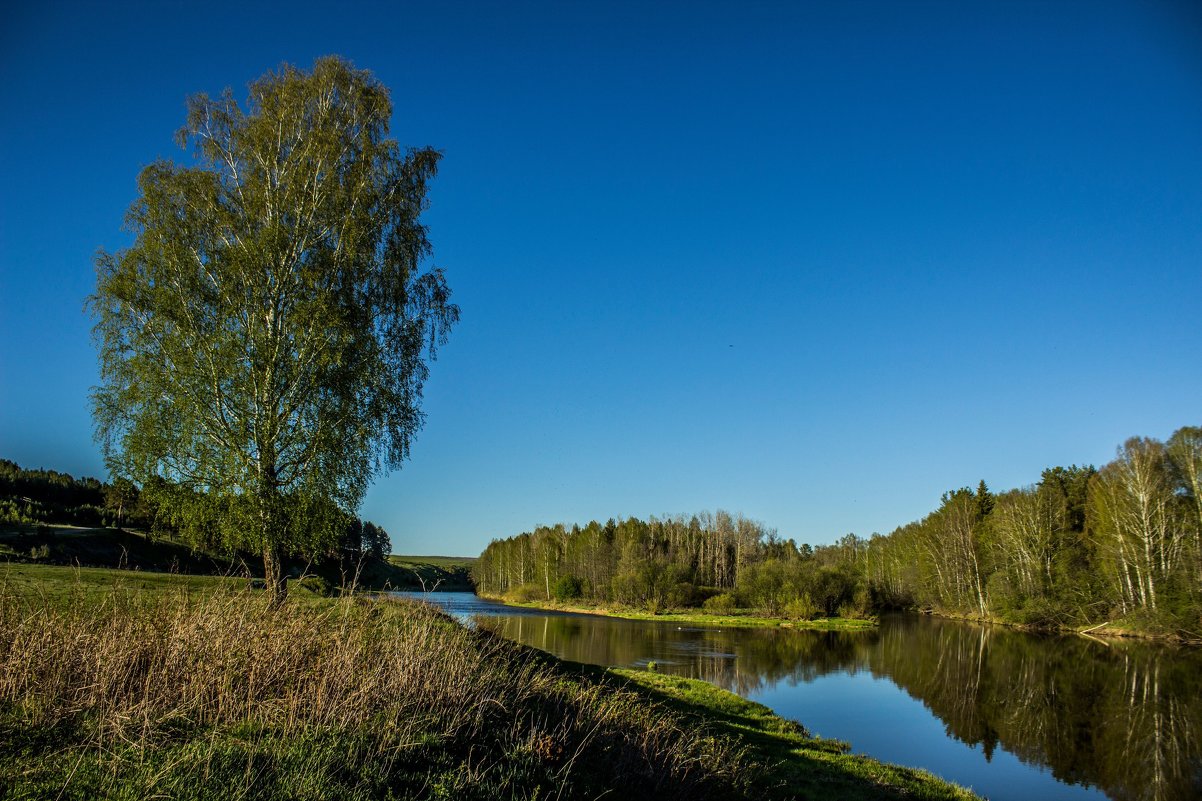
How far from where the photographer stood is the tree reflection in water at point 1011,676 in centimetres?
2069

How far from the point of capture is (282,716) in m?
6.65

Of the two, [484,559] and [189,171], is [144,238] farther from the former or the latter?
[484,559]

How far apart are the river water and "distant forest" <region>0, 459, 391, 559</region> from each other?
159 inches

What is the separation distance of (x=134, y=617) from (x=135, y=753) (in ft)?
8.83

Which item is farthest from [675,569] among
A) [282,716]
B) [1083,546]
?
[282,716]

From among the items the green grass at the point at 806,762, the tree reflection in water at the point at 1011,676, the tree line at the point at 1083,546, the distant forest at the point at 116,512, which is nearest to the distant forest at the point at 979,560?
the tree line at the point at 1083,546

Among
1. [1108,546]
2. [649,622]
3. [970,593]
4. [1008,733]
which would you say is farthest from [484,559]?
[1008,733]

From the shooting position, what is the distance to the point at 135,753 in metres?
5.54

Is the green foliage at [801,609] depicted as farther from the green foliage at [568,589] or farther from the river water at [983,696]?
the green foliage at [568,589]

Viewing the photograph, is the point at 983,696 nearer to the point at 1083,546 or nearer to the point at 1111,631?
the point at 1111,631

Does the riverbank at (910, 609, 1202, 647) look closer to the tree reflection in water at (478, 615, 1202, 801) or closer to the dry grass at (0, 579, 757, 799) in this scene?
the tree reflection in water at (478, 615, 1202, 801)

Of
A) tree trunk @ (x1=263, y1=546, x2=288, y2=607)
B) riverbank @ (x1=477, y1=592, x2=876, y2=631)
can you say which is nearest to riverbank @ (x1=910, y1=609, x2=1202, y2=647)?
riverbank @ (x1=477, y1=592, x2=876, y2=631)

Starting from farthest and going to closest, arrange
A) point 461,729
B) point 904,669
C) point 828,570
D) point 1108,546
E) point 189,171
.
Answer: point 828,570
point 1108,546
point 904,669
point 189,171
point 461,729

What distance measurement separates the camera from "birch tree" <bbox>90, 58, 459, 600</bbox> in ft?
48.8
